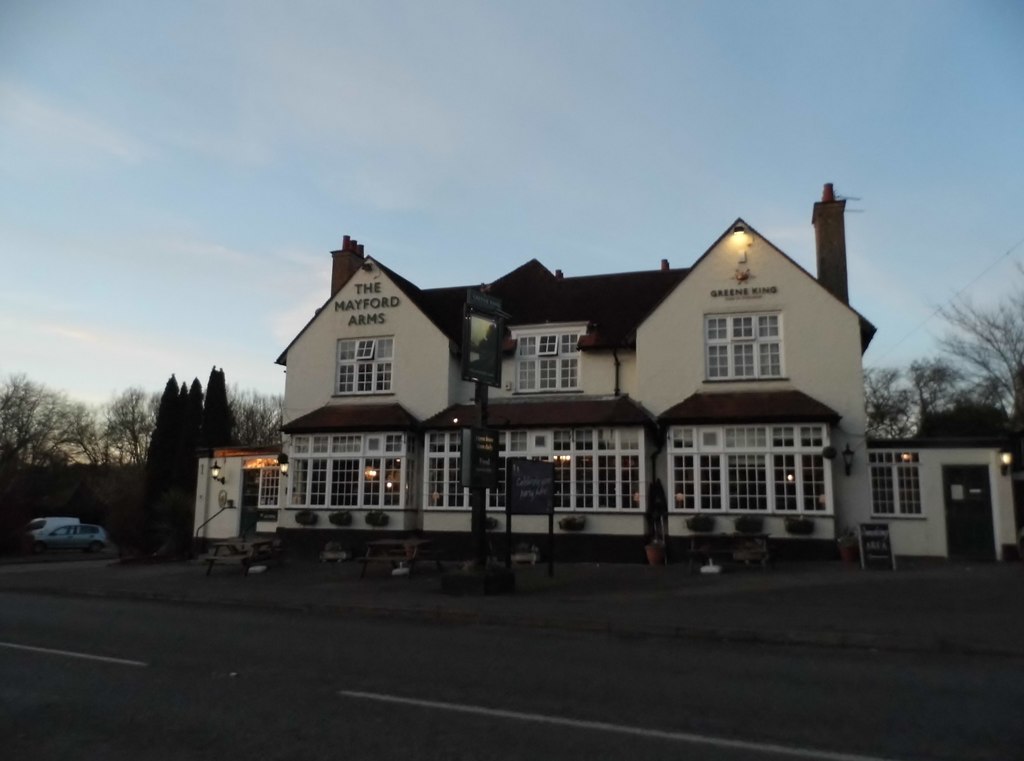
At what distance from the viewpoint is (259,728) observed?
6250 mm

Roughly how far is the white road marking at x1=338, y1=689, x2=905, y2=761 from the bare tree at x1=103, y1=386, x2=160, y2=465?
71.4m

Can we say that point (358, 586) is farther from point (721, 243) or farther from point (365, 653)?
point (721, 243)

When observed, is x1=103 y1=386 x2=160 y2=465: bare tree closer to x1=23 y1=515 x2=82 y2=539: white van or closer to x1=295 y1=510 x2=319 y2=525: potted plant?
x1=23 y1=515 x2=82 y2=539: white van

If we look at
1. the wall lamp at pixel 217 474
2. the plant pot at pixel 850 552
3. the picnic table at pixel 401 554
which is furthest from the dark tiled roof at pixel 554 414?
the wall lamp at pixel 217 474

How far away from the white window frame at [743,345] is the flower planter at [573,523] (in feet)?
16.9

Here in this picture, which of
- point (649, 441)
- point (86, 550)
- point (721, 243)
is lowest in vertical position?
point (86, 550)

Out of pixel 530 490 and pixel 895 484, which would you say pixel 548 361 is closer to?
pixel 530 490

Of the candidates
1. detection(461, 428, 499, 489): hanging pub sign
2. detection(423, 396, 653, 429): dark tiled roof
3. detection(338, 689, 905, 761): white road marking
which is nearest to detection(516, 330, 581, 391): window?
detection(423, 396, 653, 429): dark tiled roof

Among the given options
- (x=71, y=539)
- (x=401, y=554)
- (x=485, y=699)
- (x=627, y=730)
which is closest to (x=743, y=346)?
(x=401, y=554)

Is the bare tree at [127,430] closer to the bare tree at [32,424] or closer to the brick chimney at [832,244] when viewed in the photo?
the bare tree at [32,424]

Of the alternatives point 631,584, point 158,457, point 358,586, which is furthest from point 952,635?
point 158,457

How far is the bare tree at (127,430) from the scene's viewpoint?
72438 mm

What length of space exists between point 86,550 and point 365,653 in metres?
37.3

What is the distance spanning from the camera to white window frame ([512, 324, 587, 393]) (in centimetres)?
2405
